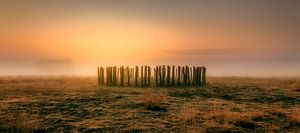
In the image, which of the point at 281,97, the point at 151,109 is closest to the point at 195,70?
the point at 281,97

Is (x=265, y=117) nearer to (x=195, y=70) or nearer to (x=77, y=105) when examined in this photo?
(x=77, y=105)

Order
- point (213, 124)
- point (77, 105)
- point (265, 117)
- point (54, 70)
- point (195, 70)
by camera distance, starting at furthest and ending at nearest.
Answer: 1. point (54, 70)
2. point (195, 70)
3. point (77, 105)
4. point (265, 117)
5. point (213, 124)

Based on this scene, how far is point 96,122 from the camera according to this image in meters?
9.67

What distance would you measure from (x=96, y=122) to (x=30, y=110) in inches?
146

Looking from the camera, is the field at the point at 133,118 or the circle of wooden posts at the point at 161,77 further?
the circle of wooden posts at the point at 161,77

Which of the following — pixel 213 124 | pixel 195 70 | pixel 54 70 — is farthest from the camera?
pixel 54 70

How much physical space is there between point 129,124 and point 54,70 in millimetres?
158405

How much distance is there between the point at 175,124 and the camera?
9.40 m

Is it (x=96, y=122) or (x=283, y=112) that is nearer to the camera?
(x=96, y=122)

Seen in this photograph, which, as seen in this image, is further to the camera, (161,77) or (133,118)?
(161,77)

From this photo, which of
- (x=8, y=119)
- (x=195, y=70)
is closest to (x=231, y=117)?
(x=8, y=119)

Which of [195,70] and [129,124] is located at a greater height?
[195,70]

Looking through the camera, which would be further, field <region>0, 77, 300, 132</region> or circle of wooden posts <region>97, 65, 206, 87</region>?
circle of wooden posts <region>97, 65, 206, 87</region>

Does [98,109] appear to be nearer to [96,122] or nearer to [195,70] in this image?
[96,122]
